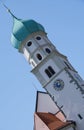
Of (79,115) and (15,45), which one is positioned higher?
(15,45)

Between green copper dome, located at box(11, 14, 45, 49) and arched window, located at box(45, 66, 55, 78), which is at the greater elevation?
green copper dome, located at box(11, 14, 45, 49)

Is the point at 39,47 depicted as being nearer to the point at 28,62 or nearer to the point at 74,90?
the point at 28,62

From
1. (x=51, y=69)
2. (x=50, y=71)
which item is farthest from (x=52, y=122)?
(x=51, y=69)

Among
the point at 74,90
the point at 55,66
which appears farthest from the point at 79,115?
the point at 55,66

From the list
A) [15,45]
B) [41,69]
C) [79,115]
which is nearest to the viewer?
[79,115]

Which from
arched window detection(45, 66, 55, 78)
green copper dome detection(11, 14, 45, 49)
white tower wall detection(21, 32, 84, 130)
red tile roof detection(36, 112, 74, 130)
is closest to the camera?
red tile roof detection(36, 112, 74, 130)

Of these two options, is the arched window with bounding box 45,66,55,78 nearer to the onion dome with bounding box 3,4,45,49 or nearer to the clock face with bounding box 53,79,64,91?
the clock face with bounding box 53,79,64,91

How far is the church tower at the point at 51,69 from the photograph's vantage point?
122 feet

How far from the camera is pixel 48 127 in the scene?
37.0 metres

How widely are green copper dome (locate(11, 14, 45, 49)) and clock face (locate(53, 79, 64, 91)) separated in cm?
634

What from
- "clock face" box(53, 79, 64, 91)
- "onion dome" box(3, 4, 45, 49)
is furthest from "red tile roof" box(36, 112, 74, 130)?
"onion dome" box(3, 4, 45, 49)

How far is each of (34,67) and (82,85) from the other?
5236 millimetres

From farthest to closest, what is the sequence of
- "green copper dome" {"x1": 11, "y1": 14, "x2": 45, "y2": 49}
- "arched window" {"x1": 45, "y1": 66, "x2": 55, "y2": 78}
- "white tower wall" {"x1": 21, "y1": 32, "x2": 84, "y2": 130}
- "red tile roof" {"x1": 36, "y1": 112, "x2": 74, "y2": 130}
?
1. "green copper dome" {"x1": 11, "y1": 14, "x2": 45, "y2": 49}
2. "arched window" {"x1": 45, "y1": 66, "x2": 55, "y2": 78}
3. "white tower wall" {"x1": 21, "y1": 32, "x2": 84, "y2": 130}
4. "red tile roof" {"x1": 36, "y1": 112, "x2": 74, "y2": 130}

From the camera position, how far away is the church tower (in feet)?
122
